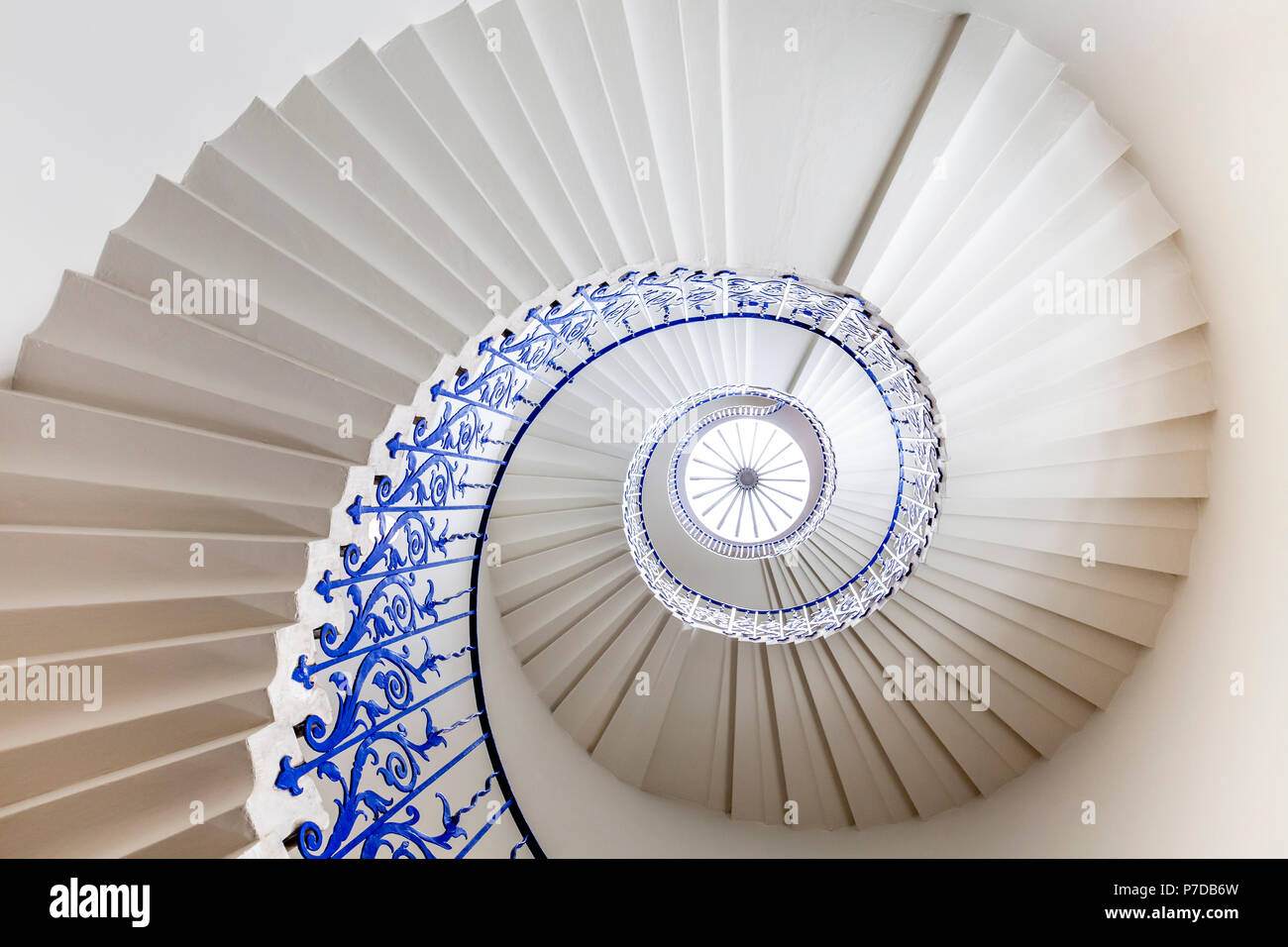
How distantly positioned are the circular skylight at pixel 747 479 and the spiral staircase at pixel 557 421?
565 centimetres

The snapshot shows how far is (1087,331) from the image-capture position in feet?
15.2

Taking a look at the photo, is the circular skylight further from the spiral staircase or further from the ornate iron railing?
the spiral staircase

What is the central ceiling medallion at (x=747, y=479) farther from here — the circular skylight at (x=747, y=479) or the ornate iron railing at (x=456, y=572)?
the ornate iron railing at (x=456, y=572)

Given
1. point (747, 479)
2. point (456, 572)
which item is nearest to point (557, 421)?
point (456, 572)

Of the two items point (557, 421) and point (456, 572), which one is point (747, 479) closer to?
point (557, 421)

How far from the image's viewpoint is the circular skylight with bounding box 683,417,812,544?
12797mm

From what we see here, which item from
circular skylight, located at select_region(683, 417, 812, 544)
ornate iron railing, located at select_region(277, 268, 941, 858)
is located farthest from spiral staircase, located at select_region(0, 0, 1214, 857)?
circular skylight, located at select_region(683, 417, 812, 544)

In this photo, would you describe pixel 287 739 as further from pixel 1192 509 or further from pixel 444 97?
pixel 1192 509

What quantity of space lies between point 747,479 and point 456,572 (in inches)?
311

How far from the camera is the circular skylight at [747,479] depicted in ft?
42.0

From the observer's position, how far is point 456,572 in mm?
5672

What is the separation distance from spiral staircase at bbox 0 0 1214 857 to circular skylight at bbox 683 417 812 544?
18.5 ft

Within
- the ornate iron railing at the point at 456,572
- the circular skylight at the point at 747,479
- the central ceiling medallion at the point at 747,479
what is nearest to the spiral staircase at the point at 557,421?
the ornate iron railing at the point at 456,572

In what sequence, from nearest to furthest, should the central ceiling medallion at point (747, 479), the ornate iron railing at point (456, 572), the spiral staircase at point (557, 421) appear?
the spiral staircase at point (557, 421), the ornate iron railing at point (456, 572), the central ceiling medallion at point (747, 479)
